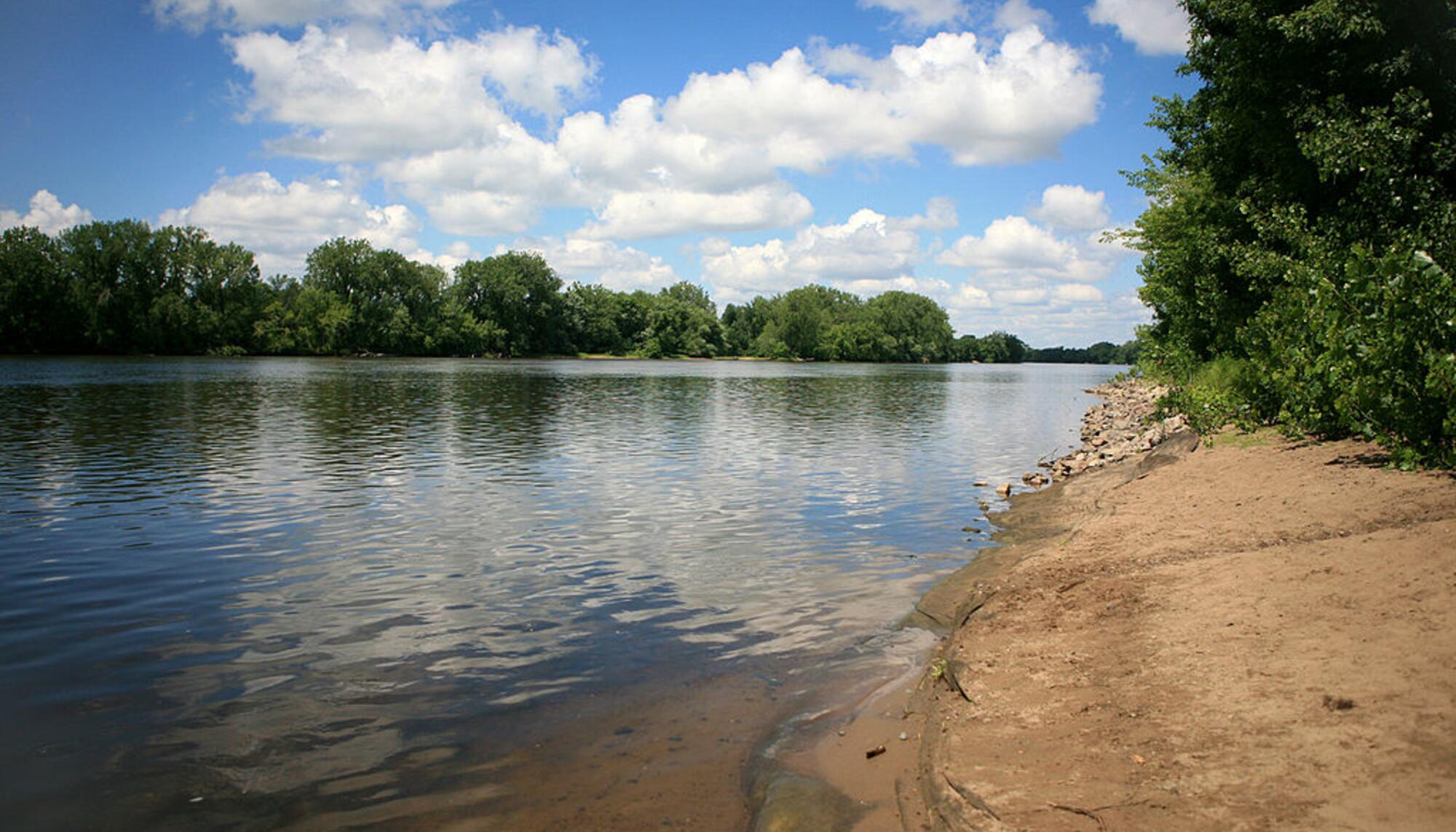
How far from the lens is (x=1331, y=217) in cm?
2014

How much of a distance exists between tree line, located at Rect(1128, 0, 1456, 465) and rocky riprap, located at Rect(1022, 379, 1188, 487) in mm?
1738

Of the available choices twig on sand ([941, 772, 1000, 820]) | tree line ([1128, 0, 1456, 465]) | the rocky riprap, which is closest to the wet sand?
twig on sand ([941, 772, 1000, 820])

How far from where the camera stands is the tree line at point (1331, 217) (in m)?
11.3

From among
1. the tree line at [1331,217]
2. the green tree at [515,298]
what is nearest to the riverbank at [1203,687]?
the tree line at [1331,217]

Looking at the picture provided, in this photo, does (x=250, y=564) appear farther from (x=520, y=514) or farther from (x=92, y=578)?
(x=520, y=514)

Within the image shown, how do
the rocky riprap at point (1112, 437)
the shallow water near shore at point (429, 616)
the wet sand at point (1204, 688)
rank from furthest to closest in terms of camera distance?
the rocky riprap at point (1112, 437), the shallow water near shore at point (429, 616), the wet sand at point (1204, 688)

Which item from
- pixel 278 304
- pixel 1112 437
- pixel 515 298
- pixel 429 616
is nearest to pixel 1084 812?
pixel 429 616

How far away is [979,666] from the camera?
27.0 ft

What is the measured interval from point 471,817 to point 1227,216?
93.9ft

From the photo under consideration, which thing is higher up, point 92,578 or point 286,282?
point 286,282

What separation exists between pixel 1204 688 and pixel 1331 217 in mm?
19266

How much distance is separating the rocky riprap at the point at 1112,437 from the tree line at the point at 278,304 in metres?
130

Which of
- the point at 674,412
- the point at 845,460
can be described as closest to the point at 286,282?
the point at 674,412

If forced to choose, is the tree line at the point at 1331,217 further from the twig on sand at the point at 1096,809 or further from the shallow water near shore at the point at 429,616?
the twig on sand at the point at 1096,809
